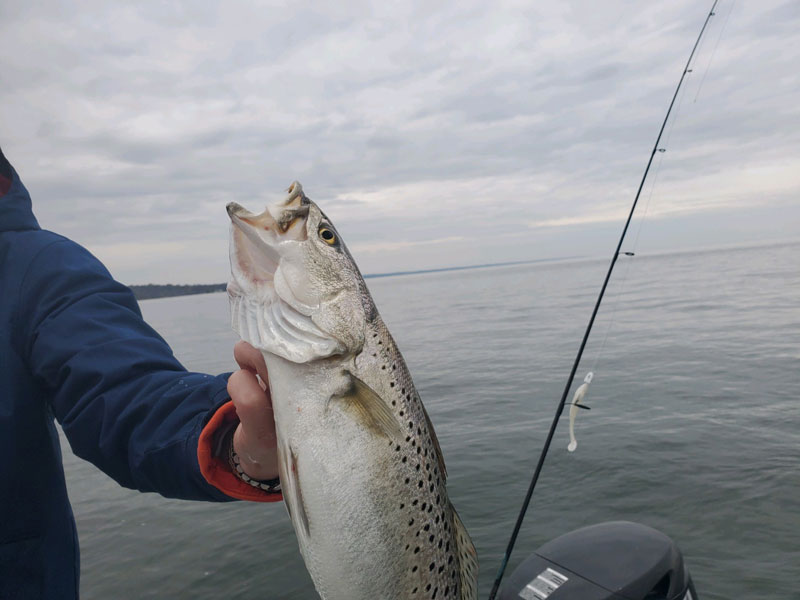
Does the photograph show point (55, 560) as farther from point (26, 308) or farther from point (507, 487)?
point (507, 487)

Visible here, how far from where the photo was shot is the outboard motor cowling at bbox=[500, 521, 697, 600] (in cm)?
360

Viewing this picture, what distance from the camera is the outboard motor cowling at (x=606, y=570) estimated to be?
3602 millimetres

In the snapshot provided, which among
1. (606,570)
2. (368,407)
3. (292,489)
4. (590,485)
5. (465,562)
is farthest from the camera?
(590,485)

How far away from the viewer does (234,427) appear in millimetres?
2068

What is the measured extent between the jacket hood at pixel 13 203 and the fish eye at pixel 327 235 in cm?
123

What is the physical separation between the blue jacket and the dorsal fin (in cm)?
94

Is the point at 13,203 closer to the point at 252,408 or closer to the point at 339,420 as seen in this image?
the point at 252,408

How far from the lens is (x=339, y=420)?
73.9 inches

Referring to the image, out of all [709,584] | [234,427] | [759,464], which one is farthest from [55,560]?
[759,464]

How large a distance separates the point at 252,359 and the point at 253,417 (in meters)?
0.21

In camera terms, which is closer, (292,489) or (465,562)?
(292,489)

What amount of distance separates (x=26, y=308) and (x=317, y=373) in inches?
44.5

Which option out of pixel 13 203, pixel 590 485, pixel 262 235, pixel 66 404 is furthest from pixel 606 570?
pixel 590 485

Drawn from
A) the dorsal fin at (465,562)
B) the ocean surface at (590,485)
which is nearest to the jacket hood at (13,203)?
the dorsal fin at (465,562)
